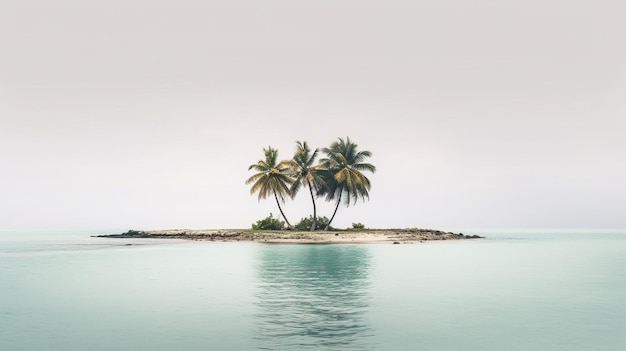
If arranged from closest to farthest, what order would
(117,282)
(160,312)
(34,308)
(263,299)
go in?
(160,312) < (34,308) < (263,299) < (117,282)

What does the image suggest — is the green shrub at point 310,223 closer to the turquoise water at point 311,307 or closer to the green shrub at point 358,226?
the green shrub at point 358,226

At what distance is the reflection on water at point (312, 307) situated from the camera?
17.3 m

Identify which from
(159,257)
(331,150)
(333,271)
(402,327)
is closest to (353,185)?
(331,150)

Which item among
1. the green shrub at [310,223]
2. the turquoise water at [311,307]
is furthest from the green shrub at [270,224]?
the turquoise water at [311,307]

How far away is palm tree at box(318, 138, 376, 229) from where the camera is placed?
83.8m

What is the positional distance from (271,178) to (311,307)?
5885 centimetres

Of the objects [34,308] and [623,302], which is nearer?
[34,308]

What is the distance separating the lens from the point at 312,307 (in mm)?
23281

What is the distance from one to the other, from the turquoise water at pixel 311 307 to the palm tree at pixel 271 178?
37.3 meters

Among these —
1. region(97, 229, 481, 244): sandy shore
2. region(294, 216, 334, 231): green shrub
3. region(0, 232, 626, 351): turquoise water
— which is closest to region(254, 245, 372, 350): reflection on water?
region(0, 232, 626, 351): turquoise water

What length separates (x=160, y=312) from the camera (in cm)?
2297

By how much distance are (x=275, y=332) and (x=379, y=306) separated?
702 centimetres

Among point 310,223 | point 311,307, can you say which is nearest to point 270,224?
point 310,223

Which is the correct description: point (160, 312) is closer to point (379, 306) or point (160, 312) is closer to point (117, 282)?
point (379, 306)
